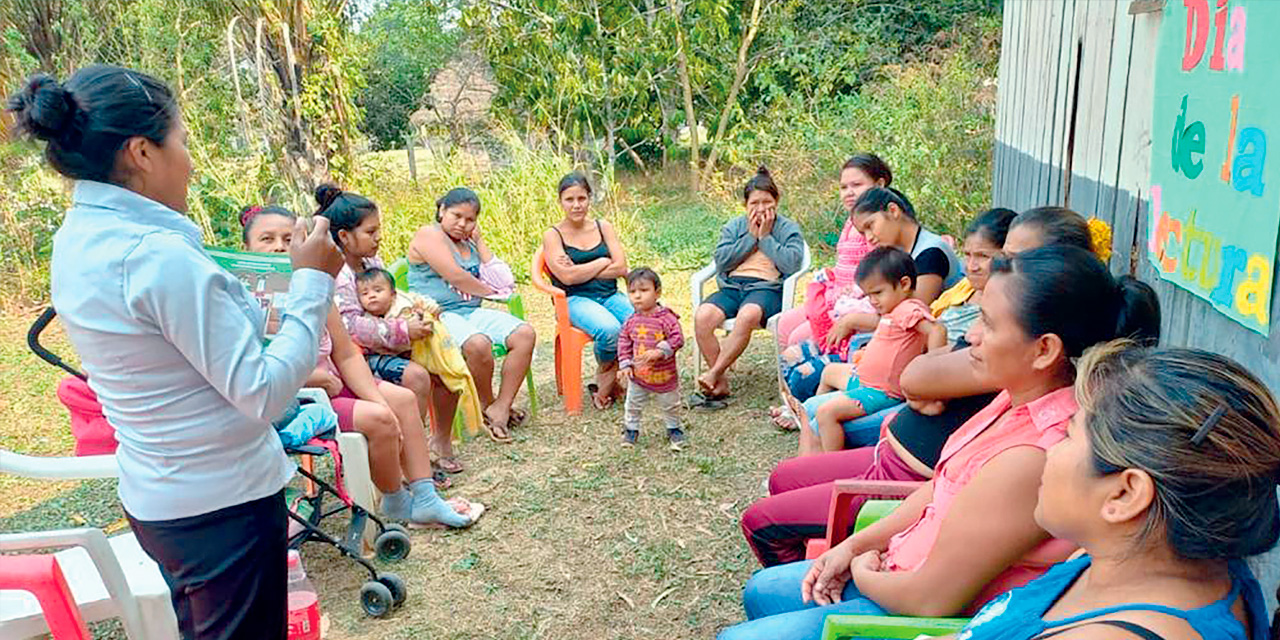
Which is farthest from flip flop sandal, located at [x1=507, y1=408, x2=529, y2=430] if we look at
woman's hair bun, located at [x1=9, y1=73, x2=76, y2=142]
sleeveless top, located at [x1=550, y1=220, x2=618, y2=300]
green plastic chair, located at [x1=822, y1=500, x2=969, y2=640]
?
woman's hair bun, located at [x1=9, y1=73, x2=76, y2=142]

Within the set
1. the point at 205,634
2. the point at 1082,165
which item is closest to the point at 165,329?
the point at 205,634

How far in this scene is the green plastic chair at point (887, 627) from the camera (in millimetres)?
1578

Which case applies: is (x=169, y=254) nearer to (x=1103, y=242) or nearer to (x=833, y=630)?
(x=833, y=630)

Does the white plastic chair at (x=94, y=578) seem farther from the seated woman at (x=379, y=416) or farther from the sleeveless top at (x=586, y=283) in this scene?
the sleeveless top at (x=586, y=283)

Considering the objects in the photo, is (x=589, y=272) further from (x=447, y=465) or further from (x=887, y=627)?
(x=887, y=627)

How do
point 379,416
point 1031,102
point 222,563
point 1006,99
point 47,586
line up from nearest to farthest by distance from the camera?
point 222,563 → point 47,586 → point 379,416 → point 1031,102 → point 1006,99

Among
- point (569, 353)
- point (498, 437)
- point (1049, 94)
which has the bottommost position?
point (498, 437)

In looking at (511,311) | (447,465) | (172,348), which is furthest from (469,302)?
(172,348)

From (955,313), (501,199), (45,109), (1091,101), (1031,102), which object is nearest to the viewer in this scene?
(45,109)

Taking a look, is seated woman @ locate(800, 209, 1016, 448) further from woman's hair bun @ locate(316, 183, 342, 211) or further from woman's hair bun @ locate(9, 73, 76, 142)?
woman's hair bun @ locate(316, 183, 342, 211)

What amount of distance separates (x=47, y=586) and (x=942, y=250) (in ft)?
10.4

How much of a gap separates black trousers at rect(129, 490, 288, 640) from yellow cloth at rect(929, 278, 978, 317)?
7.39ft

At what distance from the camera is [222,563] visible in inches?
65.9

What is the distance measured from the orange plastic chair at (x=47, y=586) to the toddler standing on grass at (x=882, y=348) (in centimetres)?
214
